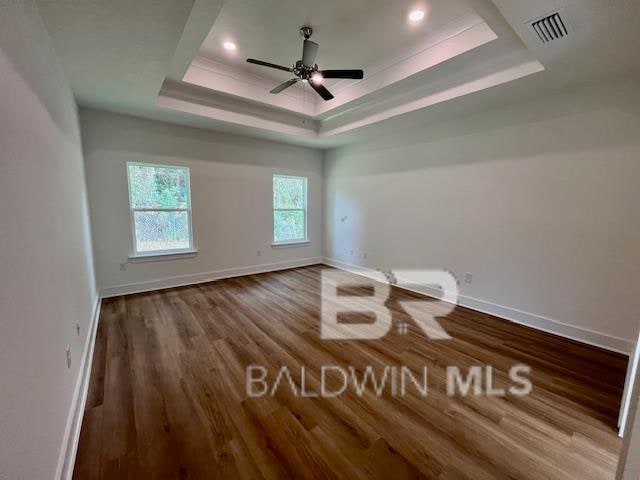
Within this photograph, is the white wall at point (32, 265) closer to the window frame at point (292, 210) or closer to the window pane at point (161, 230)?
the window pane at point (161, 230)

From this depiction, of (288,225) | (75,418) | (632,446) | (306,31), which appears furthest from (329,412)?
(288,225)

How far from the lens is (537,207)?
2967mm

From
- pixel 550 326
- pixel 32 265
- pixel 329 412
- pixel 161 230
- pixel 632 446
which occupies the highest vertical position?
pixel 32 265

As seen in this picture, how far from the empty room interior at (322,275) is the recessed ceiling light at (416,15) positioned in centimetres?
2

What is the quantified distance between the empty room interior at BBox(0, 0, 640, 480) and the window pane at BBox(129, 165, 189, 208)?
0.12 ft

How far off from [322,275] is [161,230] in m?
2.81

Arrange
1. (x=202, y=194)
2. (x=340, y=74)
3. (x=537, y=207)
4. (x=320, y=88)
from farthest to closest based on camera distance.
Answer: (x=202, y=194), (x=537, y=207), (x=320, y=88), (x=340, y=74)

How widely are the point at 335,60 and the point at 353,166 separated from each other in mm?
2157

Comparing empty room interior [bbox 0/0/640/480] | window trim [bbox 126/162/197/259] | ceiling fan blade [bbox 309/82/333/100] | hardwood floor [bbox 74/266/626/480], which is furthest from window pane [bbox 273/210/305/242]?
ceiling fan blade [bbox 309/82/333/100]

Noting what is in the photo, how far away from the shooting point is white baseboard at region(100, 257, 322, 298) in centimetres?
383

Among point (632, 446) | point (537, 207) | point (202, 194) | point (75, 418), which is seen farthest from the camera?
point (202, 194)

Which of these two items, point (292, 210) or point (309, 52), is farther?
point (292, 210)

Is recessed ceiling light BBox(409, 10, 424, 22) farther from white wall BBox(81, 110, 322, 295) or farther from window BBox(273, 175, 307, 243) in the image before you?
window BBox(273, 175, 307, 243)

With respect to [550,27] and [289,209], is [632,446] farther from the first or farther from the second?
[289,209]
